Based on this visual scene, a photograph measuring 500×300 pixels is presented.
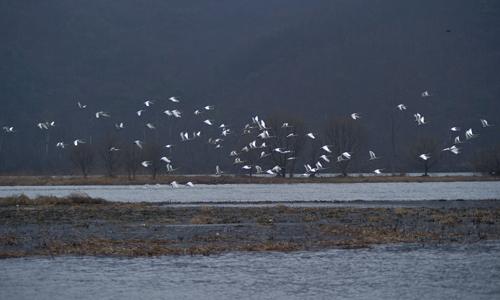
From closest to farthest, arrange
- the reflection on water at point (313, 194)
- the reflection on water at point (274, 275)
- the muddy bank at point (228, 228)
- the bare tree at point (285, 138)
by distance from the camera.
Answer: the reflection on water at point (274, 275)
the muddy bank at point (228, 228)
the reflection on water at point (313, 194)
the bare tree at point (285, 138)

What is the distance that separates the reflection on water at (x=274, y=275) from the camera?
798 inches

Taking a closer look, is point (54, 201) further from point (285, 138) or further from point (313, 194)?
point (285, 138)

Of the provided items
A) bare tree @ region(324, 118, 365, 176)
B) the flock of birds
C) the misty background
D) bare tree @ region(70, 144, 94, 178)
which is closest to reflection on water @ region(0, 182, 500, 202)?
the flock of birds

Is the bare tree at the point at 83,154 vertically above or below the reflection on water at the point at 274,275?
above

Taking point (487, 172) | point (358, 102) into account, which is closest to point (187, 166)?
point (358, 102)

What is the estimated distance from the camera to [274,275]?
2294 centimetres

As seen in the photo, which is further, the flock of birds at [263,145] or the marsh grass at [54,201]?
the flock of birds at [263,145]

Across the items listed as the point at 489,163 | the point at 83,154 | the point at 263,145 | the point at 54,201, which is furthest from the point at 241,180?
the point at 54,201

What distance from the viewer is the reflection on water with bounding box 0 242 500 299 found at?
20266mm

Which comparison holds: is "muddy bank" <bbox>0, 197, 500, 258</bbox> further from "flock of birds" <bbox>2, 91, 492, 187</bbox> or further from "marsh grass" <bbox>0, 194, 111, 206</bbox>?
"flock of birds" <bbox>2, 91, 492, 187</bbox>

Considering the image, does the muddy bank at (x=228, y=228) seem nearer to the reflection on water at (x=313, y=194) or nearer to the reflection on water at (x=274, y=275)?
the reflection on water at (x=274, y=275)

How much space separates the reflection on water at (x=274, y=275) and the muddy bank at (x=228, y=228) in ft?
6.52

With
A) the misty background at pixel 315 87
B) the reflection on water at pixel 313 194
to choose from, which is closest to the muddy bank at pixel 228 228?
the reflection on water at pixel 313 194

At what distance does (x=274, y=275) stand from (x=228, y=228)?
12.7m
